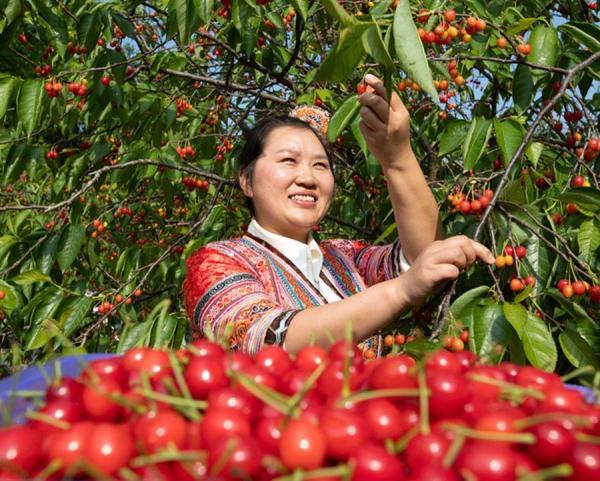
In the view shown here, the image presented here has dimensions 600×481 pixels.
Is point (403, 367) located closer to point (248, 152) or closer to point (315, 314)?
point (315, 314)

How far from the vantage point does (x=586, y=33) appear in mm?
1547

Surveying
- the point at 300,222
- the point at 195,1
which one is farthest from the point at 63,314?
the point at 195,1

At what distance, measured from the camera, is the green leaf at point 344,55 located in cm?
96

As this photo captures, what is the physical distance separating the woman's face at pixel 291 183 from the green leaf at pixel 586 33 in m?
0.73

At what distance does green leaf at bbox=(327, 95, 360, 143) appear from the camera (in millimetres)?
1686

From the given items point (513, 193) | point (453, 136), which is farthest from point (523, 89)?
point (513, 193)

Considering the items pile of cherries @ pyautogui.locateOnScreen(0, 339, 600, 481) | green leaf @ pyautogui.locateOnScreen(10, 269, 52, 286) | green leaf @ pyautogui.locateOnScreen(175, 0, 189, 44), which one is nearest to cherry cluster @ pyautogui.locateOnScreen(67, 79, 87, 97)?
green leaf @ pyautogui.locateOnScreen(10, 269, 52, 286)

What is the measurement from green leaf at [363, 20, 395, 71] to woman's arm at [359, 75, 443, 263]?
43 centimetres

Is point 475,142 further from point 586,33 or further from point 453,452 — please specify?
point 453,452

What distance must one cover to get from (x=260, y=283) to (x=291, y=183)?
1.13 feet

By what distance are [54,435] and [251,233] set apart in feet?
4.12

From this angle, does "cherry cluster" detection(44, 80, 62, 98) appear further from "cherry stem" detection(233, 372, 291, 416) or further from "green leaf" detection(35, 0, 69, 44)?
"cherry stem" detection(233, 372, 291, 416)

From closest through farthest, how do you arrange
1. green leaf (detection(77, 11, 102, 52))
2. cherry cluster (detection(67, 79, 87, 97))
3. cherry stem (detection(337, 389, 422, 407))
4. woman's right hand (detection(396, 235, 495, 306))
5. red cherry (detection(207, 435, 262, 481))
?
red cherry (detection(207, 435, 262, 481)) < cherry stem (detection(337, 389, 422, 407)) < woman's right hand (detection(396, 235, 495, 306)) < green leaf (detection(77, 11, 102, 52)) < cherry cluster (detection(67, 79, 87, 97))

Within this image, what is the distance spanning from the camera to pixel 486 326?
1310 millimetres
